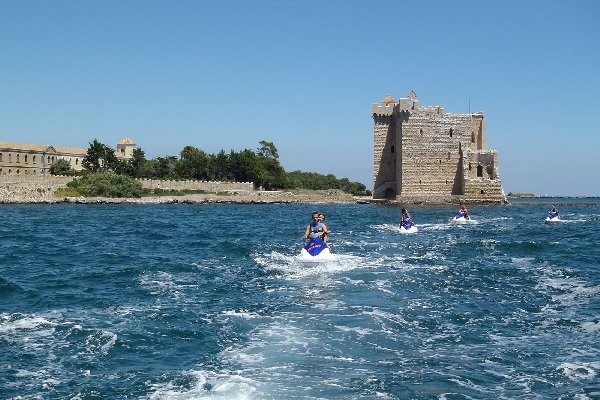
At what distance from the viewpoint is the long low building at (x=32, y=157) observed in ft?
319

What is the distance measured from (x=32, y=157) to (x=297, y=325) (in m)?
98.8

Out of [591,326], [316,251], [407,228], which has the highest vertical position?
[407,228]

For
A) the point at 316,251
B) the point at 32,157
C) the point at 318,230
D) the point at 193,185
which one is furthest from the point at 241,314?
the point at 32,157

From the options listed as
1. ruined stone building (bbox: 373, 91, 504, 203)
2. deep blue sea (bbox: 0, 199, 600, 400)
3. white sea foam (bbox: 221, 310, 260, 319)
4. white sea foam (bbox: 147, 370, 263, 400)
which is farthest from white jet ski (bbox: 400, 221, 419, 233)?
ruined stone building (bbox: 373, 91, 504, 203)

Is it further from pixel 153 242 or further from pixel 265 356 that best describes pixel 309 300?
pixel 153 242

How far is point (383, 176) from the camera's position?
2749 inches

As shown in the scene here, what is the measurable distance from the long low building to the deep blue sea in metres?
80.4

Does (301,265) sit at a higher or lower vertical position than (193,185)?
lower

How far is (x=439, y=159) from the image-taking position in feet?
218

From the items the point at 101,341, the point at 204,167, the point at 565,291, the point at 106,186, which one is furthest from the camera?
the point at 204,167

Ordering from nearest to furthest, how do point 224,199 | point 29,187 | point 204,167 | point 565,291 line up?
point 565,291 → point 29,187 → point 224,199 → point 204,167

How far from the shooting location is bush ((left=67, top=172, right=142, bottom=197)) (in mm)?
70188

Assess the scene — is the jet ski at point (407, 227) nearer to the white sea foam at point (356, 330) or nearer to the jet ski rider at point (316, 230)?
the jet ski rider at point (316, 230)

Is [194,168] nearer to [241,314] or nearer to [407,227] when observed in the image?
[407,227]
